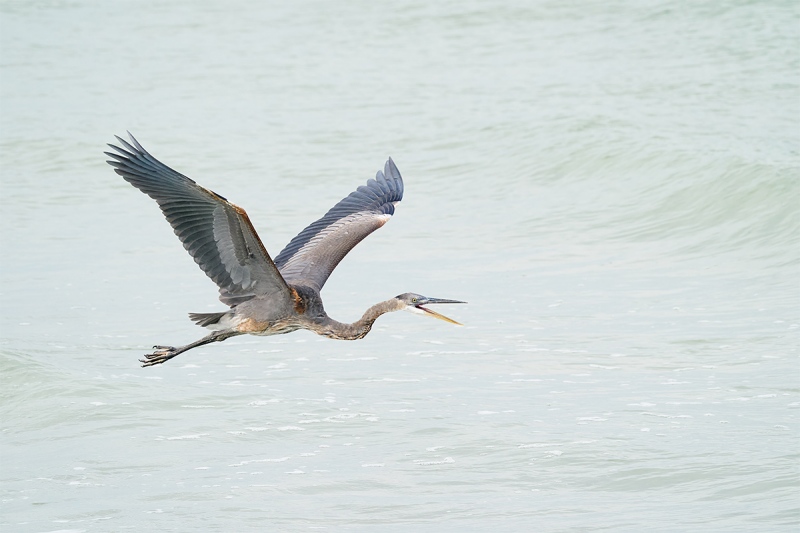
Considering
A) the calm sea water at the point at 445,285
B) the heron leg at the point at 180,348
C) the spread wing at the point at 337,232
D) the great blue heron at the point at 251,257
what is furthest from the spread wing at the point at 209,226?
the calm sea water at the point at 445,285

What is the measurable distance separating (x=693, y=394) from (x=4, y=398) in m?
4.69

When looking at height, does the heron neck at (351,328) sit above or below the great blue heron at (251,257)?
below

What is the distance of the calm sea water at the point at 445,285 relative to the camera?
7328 mm

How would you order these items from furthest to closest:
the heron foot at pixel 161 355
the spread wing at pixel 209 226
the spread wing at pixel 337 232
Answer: the spread wing at pixel 337 232 < the heron foot at pixel 161 355 < the spread wing at pixel 209 226

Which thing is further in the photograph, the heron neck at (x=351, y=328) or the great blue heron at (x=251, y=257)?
the heron neck at (x=351, y=328)

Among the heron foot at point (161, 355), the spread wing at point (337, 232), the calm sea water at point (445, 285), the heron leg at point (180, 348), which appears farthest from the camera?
the spread wing at point (337, 232)

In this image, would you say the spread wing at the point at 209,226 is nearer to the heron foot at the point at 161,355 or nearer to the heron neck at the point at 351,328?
the heron neck at the point at 351,328

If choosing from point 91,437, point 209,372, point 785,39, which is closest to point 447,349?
point 209,372

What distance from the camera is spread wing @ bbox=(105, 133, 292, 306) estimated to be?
715 cm

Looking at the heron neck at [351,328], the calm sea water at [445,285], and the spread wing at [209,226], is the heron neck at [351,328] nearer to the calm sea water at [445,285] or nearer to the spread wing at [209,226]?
the spread wing at [209,226]

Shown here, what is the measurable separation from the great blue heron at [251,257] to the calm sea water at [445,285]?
68 centimetres

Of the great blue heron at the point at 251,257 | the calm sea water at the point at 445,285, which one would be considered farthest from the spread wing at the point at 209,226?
the calm sea water at the point at 445,285

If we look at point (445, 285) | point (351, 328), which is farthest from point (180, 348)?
point (445, 285)

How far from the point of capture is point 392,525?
6.72m
